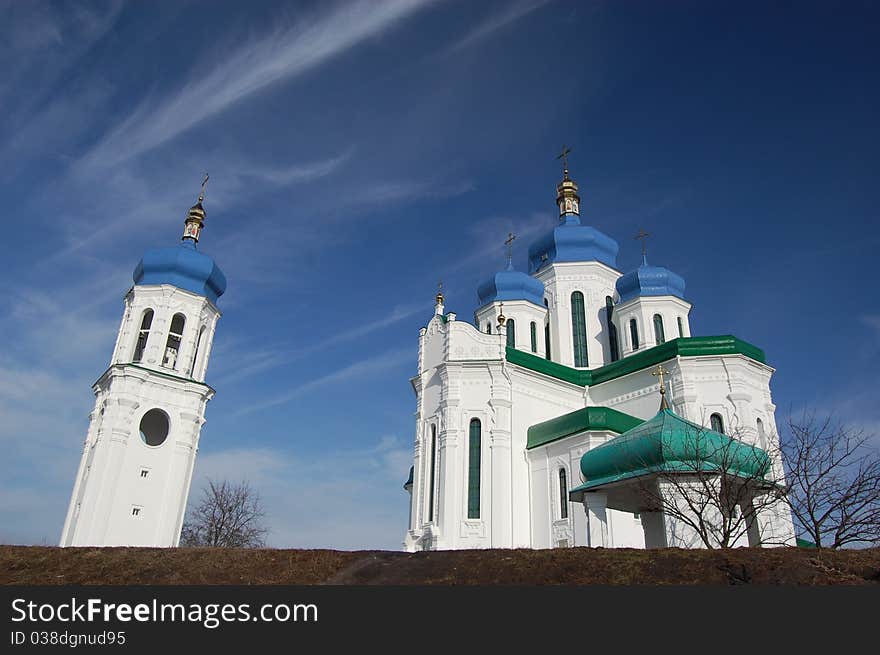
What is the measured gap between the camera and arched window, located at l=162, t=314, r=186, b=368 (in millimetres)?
27125

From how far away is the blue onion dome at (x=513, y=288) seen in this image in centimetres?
2962

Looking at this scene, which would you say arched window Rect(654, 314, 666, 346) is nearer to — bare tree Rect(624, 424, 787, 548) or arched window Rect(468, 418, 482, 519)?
arched window Rect(468, 418, 482, 519)

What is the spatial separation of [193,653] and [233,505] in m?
32.3

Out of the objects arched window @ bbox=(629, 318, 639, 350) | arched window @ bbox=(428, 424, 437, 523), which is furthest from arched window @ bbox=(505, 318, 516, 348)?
arched window @ bbox=(428, 424, 437, 523)

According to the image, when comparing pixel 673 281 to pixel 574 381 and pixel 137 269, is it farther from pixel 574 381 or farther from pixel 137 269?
pixel 137 269

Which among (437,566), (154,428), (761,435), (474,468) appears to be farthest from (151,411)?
(761,435)

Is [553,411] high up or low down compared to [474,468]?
up

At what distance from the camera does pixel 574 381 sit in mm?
25891

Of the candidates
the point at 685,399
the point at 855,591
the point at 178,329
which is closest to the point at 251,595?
the point at 855,591

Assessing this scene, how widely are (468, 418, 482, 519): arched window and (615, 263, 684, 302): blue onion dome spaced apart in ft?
34.0

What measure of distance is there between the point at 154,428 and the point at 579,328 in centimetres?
1875

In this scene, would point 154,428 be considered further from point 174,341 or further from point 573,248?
point 573,248

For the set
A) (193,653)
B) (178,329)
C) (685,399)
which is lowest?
(193,653)

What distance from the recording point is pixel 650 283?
28188 mm
